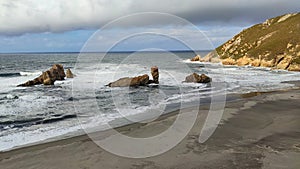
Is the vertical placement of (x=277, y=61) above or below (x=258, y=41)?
below

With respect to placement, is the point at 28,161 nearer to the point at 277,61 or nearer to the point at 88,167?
the point at 88,167

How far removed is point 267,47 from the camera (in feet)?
258

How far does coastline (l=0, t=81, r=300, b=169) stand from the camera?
29.2 ft

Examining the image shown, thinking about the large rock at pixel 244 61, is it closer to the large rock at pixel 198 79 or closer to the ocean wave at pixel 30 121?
the large rock at pixel 198 79

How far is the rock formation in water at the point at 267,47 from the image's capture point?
66375 millimetres

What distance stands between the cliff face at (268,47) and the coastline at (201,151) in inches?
1962

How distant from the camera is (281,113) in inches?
658

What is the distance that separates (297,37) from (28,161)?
268 ft

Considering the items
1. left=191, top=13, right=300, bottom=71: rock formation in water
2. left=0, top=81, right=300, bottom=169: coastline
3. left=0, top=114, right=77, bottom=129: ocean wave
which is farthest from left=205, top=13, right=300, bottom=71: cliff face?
left=0, top=114, right=77, bottom=129: ocean wave

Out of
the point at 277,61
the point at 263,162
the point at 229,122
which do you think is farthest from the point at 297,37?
the point at 263,162

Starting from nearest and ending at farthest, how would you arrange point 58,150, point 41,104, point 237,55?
point 58,150, point 41,104, point 237,55

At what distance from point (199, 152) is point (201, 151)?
0.13m

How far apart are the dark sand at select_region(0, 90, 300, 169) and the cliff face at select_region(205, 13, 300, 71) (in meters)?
50.4

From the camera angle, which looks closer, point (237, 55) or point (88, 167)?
point (88, 167)
